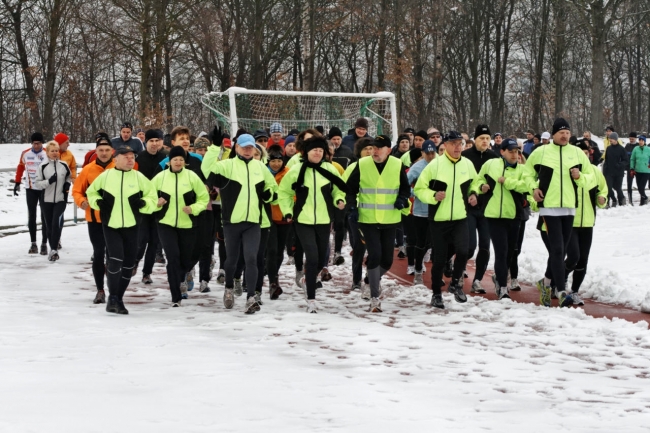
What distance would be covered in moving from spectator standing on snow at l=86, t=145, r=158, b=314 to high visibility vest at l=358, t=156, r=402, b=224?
7.23 ft

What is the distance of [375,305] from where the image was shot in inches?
374

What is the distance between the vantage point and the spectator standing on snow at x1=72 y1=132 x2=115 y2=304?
9570 mm

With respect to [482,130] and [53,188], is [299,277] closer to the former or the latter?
[482,130]

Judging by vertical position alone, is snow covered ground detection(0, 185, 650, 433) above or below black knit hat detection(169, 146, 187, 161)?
below

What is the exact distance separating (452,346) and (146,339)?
2.63 metres

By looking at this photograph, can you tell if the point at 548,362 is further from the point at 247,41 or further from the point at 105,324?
the point at 247,41

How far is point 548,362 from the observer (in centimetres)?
697

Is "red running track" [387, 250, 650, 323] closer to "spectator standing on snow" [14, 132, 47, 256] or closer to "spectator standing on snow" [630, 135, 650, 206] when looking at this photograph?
"spectator standing on snow" [14, 132, 47, 256]

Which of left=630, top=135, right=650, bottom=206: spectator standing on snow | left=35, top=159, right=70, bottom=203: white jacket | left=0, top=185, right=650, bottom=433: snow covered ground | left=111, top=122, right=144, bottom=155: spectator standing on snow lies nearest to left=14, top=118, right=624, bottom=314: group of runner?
left=0, top=185, right=650, bottom=433: snow covered ground

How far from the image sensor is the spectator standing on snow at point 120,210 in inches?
357

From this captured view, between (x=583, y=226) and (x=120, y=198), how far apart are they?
493 cm

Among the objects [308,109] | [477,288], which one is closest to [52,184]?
[477,288]

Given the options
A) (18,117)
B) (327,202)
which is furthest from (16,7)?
(327,202)

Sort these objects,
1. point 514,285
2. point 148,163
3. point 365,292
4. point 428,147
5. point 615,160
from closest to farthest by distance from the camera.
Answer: point 365,292 → point 514,285 → point 148,163 → point 428,147 → point 615,160
